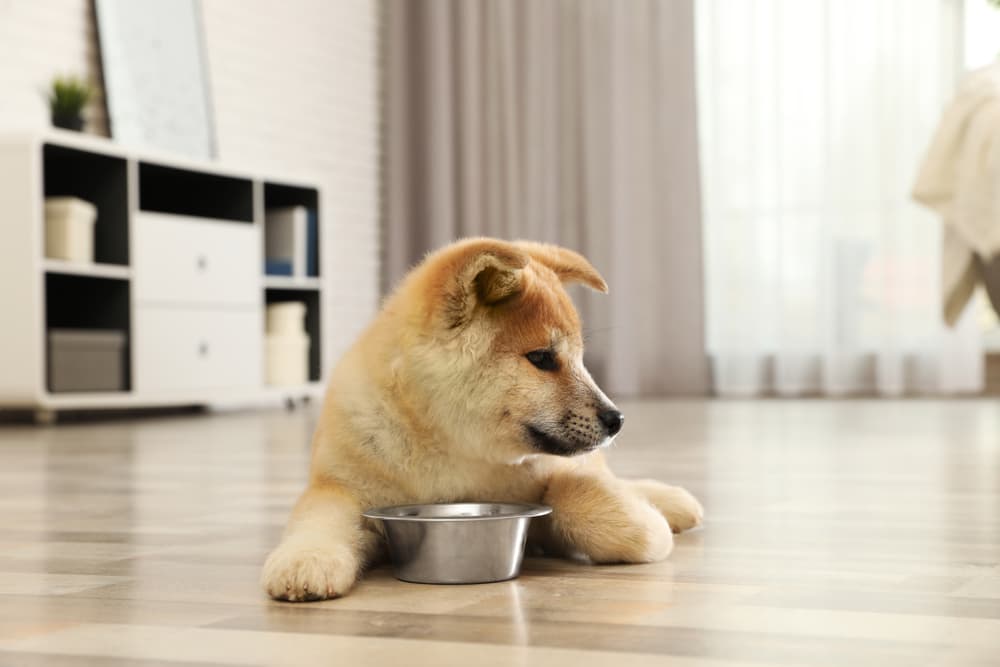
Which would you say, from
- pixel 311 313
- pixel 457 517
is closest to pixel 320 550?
pixel 457 517

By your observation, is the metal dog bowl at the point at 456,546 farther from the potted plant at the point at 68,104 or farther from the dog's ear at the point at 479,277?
the potted plant at the point at 68,104

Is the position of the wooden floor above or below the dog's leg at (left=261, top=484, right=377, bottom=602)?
below

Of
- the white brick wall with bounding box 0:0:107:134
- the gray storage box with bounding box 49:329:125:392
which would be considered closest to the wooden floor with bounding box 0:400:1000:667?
the gray storage box with bounding box 49:329:125:392

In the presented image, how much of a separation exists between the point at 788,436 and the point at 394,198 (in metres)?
3.61

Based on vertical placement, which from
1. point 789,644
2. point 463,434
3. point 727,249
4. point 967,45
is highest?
point 967,45

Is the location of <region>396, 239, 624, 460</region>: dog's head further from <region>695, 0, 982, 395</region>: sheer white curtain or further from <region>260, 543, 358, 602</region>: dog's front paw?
<region>695, 0, 982, 395</region>: sheer white curtain

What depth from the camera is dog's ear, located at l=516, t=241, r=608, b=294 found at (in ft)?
5.00

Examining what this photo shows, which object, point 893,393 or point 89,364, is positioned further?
point 893,393

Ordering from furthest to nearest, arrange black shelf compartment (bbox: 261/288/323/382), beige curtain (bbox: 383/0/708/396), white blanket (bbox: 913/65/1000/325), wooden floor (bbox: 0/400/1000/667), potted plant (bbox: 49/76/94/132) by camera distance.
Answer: beige curtain (bbox: 383/0/708/396)
black shelf compartment (bbox: 261/288/323/382)
potted plant (bbox: 49/76/94/132)
white blanket (bbox: 913/65/1000/325)
wooden floor (bbox: 0/400/1000/667)

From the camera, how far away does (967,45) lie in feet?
18.6

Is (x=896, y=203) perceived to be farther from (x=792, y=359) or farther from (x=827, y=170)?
(x=792, y=359)

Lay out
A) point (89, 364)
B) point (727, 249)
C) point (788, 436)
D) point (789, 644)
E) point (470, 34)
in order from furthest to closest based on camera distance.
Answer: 1. point (470, 34)
2. point (727, 249)
3. point (89, 364)
4. point (788, 436)
5. point (789, 644)

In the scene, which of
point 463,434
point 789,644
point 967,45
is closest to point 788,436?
point 463,434

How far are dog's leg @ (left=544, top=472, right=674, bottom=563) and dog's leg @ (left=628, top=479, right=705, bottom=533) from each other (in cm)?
25
